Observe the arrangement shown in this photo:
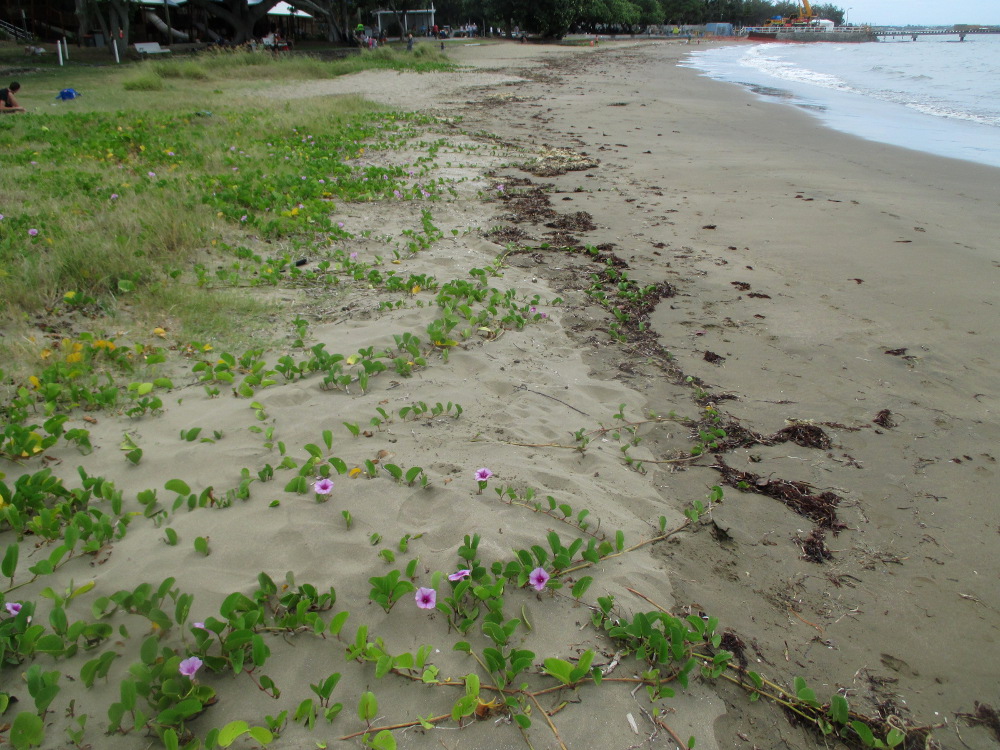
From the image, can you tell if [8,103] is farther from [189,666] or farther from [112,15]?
[112,15]

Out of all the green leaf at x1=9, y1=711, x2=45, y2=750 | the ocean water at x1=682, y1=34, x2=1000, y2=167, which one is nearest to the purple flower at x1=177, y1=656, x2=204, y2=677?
the green leaf at x1=9, y1=711, x2=45, y2=750

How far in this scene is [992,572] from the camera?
2561 mm

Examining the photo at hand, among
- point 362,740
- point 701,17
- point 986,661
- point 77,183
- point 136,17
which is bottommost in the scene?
point 986,661

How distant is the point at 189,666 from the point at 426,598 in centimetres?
73

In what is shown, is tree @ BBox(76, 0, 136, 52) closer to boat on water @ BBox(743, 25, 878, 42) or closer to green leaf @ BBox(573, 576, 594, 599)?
green leaf @ BBox(573, 576, 594, 599)

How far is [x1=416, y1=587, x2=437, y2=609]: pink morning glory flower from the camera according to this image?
2058 millimetres

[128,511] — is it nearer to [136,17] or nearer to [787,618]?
[787,618]

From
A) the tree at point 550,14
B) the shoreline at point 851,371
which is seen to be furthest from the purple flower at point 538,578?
the tree at point 550,14

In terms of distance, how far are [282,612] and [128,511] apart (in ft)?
2.86

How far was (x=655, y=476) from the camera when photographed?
3.04m

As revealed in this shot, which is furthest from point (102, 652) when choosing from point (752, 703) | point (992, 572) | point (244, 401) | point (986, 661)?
point (992, 572)

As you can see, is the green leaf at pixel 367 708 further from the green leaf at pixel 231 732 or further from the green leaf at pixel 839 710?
the green leaf at pixel 839 710

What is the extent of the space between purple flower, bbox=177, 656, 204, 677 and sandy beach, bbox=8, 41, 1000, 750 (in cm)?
11

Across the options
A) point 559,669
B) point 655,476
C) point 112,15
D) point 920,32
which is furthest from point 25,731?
point 920,32
